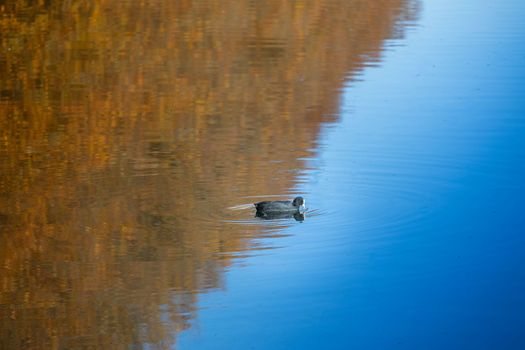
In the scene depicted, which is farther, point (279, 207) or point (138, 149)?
point (138, 149)

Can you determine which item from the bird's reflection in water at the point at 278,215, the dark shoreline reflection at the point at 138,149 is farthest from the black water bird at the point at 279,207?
the dark shoreline reflection at the point at 138,149

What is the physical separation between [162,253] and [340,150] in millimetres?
4377

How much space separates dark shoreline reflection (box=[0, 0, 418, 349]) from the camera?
8.68 meters

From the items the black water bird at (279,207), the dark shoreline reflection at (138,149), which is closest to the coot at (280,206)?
the black water bird at (279,207)

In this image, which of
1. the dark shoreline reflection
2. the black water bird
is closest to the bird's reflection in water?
the black water bird

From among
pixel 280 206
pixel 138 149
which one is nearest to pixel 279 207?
pixel 280 206

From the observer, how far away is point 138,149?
45.5 ft

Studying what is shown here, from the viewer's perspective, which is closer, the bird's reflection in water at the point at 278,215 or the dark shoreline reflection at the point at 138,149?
the dark shoreline reflection at the point at 138,149

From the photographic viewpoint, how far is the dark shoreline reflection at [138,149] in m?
8.68

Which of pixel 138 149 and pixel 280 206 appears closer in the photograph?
pixel 280 206

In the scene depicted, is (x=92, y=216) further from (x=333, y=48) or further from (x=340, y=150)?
(x=333, y=48)

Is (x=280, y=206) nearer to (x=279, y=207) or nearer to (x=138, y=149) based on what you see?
(x=279, y=207)

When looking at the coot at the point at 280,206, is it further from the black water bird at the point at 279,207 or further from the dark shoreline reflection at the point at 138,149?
the dark shoreline reflection at the point at 138,149

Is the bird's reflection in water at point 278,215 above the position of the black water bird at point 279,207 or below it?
below
